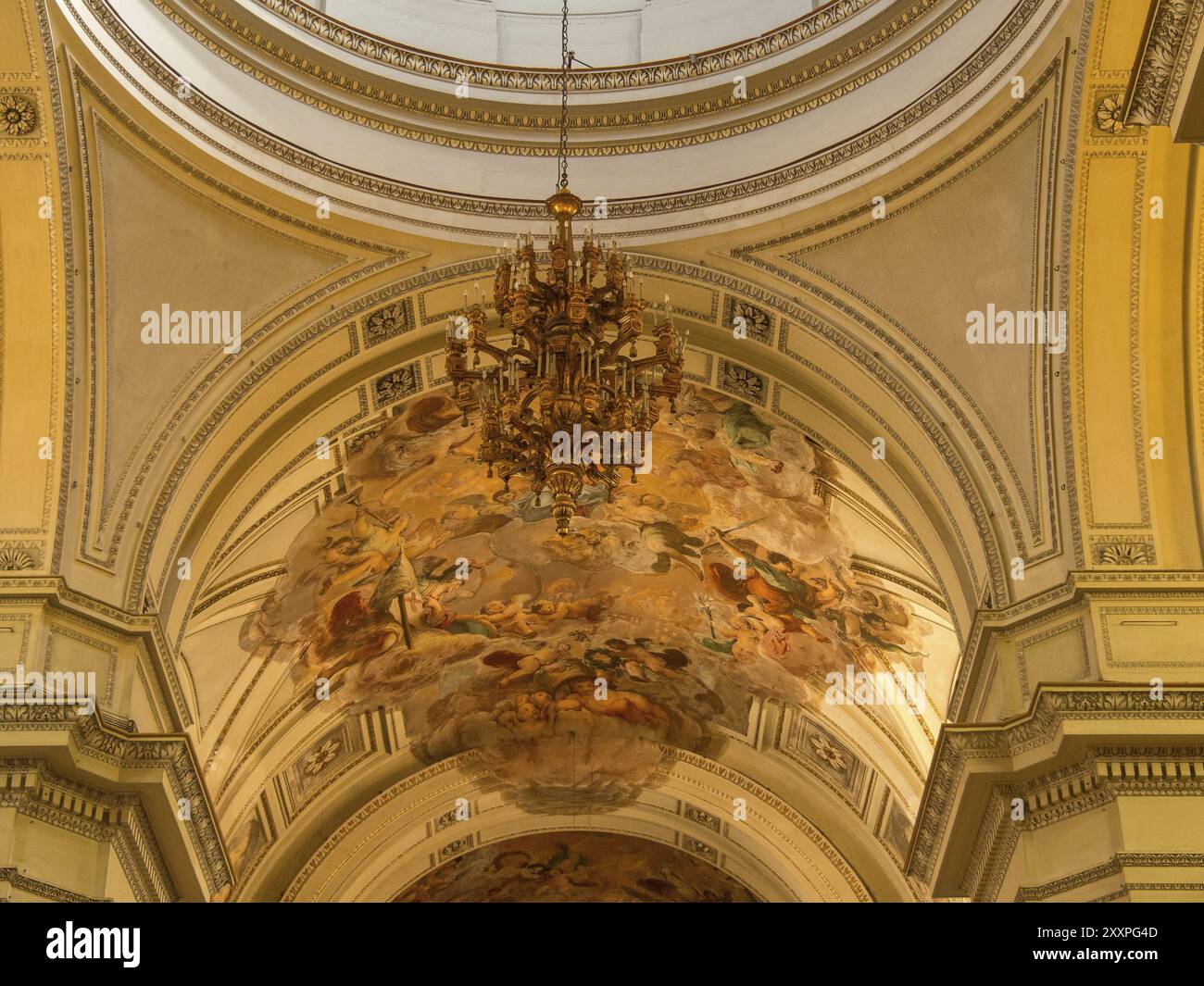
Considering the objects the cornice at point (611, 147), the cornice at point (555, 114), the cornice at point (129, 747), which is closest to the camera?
the cornice at point (129, 747)

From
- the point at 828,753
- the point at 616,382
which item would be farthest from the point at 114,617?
the point at 828,753

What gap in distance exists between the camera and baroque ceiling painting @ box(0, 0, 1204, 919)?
34.1ft

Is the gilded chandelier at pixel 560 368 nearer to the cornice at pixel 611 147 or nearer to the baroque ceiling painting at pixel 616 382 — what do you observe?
the baroque ceiling painting at pixel 616 382

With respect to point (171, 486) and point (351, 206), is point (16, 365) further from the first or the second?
point (351, 206)

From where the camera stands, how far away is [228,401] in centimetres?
1198

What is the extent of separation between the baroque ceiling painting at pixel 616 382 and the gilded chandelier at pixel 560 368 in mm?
33

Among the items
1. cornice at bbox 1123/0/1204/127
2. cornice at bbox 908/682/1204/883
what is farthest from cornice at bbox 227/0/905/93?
cornice at bbox 908/682/1204/883

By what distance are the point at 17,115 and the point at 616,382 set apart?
3.99 m

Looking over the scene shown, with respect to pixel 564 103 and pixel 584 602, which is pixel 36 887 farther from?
pixel 584 602

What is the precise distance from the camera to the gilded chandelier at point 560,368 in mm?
10594

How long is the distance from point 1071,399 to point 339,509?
627 centimetres

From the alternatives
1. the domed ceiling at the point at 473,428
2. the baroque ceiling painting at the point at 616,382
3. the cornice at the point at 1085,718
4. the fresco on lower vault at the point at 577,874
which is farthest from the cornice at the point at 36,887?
the fresco on lower vault at the point at 577,874

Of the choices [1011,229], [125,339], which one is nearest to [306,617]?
[125,339]

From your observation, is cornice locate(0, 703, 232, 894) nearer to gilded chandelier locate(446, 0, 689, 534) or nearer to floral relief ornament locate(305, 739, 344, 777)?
gilded chandelier locate(446, 0, 689, 534)
